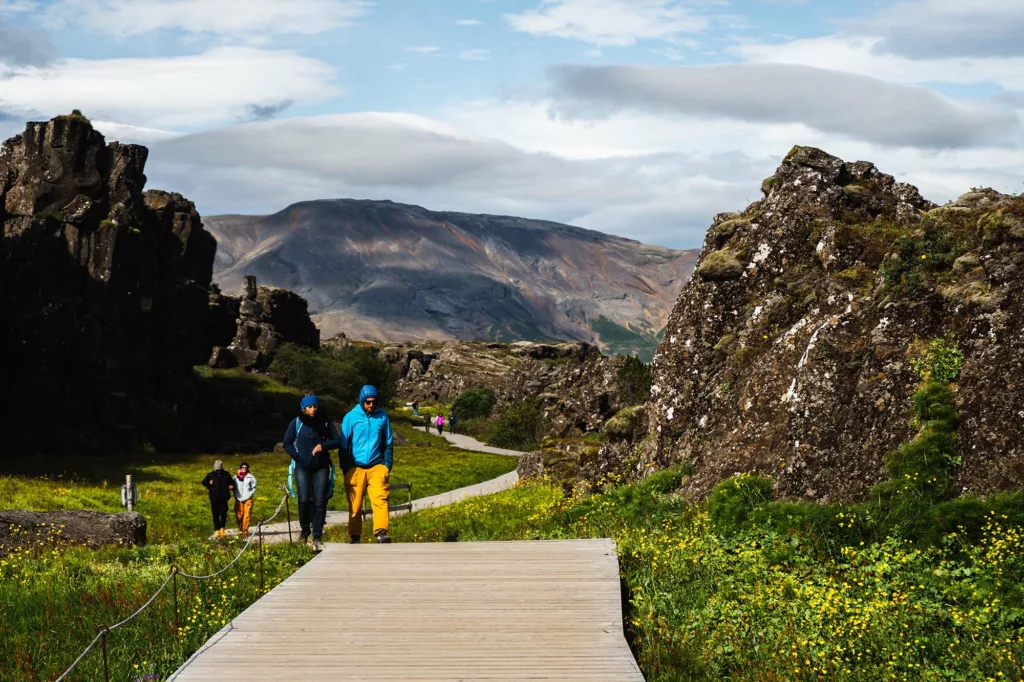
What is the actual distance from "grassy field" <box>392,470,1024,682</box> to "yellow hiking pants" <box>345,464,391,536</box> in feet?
13.0

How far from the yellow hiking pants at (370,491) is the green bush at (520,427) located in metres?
66.7

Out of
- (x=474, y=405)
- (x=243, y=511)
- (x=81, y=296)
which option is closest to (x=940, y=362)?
(x=243, y=511)

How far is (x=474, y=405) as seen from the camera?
132750 millimetres

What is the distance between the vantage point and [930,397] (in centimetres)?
1479

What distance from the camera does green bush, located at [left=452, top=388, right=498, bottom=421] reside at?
429 ft

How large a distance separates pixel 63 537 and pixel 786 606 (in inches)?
529

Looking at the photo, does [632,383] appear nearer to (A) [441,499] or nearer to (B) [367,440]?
(A) [441,499]

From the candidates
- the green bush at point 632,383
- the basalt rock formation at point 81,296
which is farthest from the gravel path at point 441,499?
the basalt rock formation at point 81,296

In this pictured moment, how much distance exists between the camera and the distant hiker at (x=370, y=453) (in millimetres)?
17172

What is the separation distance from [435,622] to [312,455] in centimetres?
657

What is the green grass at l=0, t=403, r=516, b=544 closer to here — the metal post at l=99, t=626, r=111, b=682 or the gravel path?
the gravel path

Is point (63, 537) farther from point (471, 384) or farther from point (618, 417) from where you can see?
point (471, 384)

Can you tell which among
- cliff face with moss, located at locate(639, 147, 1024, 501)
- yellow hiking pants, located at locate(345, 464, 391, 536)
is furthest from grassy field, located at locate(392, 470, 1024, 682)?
yellow hiking pants, located at locate(345, 464, 391, 536)

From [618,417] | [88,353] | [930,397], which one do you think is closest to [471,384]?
[88,353]
